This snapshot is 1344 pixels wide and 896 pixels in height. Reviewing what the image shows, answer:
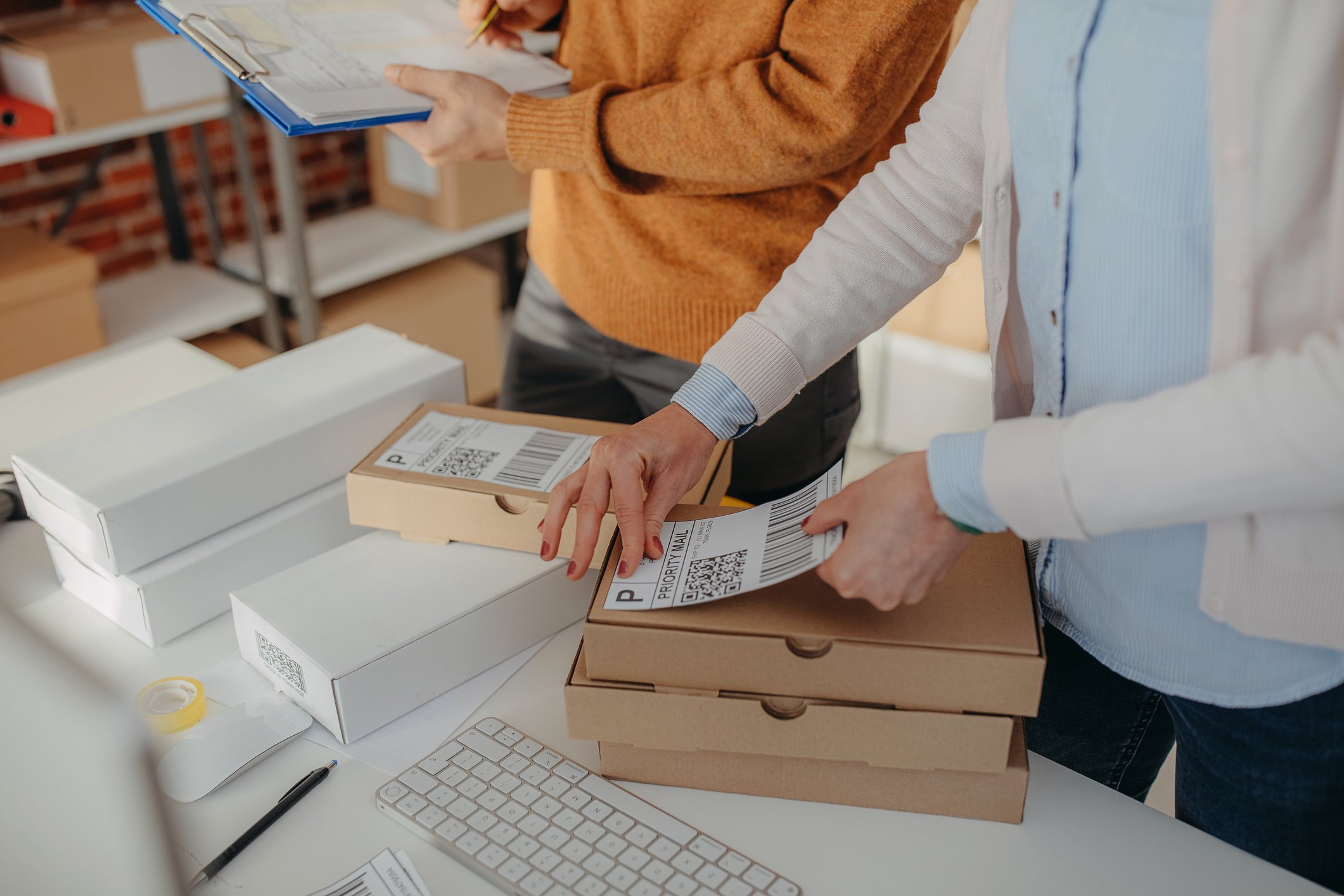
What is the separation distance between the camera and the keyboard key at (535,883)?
2.41 ft

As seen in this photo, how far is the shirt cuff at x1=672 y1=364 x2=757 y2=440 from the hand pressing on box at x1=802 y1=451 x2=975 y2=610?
0.22 meters

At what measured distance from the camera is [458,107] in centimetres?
118

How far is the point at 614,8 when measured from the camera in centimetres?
122

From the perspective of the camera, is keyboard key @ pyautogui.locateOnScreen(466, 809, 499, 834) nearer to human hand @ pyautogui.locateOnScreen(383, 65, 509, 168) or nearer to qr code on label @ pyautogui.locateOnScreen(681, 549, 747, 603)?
qr code on label @ pyautogui.locateOnScreen(681, 549, 747, 603)

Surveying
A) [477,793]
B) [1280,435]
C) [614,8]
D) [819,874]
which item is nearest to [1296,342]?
[1280,435]

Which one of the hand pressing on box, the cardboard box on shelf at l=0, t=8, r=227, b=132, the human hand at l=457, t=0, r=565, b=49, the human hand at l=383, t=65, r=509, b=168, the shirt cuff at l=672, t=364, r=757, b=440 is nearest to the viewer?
the hand pressing on box

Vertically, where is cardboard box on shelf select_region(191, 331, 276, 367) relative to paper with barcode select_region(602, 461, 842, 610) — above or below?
below

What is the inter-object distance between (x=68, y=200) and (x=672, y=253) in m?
1.80

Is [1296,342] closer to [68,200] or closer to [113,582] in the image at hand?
[113,582]

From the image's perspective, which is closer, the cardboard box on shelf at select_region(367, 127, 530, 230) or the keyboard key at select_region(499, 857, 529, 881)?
the keyboard key at select_region(499, 857, 529, 881)

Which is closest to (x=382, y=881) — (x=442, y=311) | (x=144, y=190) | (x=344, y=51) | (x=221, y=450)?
(x=221, y=450)

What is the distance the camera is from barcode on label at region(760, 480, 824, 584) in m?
0.75

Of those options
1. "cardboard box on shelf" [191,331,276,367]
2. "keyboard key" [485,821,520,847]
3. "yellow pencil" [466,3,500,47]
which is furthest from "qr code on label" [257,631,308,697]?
"cardboard box on shelf" [191,331,276,367]

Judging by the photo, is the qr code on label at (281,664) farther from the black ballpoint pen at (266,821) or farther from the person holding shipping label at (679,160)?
the person holding shipping label at (679,160)
